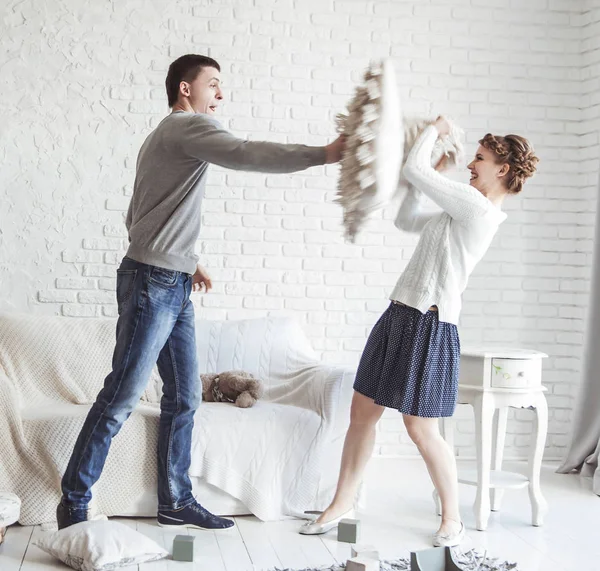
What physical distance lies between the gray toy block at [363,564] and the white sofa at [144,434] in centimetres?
75

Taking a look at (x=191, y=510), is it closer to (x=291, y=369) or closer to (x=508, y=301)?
(x=291, y=369)

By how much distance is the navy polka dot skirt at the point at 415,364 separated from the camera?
2807 millimetres

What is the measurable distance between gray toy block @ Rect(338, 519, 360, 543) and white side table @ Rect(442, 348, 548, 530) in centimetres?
54

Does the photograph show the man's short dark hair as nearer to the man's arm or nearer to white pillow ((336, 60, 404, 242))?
the man's arm

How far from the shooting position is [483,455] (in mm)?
3082

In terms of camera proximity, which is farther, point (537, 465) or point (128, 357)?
point (537, 465)

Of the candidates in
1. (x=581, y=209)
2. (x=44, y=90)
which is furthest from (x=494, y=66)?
(x=44, y=90)

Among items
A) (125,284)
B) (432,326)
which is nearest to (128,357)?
(125,284)

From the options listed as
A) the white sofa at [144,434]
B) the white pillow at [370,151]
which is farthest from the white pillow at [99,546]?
the white pillow at [370,151]

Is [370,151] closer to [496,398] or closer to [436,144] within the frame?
[436,144]

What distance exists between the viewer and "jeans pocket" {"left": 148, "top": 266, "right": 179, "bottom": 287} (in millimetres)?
2629

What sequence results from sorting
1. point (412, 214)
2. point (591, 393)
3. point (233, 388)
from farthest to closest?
point (591, 393) < point (233, 388) < point (412, 214)

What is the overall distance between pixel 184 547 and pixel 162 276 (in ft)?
2.72

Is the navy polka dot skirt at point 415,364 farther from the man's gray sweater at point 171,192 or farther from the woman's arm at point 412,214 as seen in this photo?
the man's gray sweater at point 171,192
